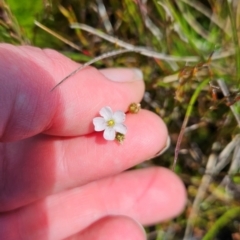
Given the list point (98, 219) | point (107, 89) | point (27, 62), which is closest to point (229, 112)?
point (107, 89)

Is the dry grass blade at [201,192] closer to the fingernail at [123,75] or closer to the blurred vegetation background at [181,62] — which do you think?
the blurred vegetation background at [181,62]

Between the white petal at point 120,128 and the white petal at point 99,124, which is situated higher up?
the white petal at point 99,124

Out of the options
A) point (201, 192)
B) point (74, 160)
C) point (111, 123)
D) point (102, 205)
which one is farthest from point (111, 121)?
point (201, 192)

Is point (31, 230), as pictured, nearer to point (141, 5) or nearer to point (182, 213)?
point (182, 213)

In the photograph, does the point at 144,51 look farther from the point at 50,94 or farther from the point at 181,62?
the point at 50,94

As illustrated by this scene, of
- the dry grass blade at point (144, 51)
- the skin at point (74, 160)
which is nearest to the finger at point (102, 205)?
the skin at point (74, 160)

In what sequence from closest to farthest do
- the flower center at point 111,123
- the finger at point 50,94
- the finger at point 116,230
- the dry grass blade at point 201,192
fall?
the finger at point 50,94
the flower center at point 111,123
the finger at point 116,230
the dry grass blade at point 201,192

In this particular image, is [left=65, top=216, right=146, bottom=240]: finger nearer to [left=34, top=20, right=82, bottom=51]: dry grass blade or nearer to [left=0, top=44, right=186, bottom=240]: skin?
[left=0, top=44, right=186, bottom=240]: skin
